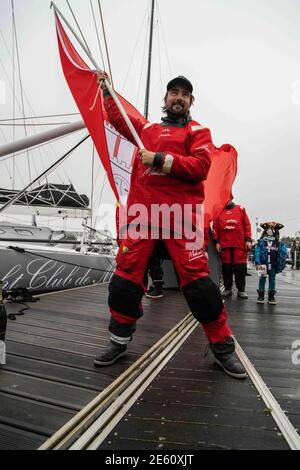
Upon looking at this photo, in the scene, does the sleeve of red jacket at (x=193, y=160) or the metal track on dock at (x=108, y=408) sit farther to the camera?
the sleeve of red jacket at (x=193, y=160)

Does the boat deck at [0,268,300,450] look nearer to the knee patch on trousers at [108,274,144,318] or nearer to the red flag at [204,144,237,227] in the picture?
the knee patch on trousers at [108,274,144,318]

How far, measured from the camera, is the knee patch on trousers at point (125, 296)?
88.1 inches

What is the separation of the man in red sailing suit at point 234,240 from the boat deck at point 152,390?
9.48 ft

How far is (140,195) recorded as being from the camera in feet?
7.66

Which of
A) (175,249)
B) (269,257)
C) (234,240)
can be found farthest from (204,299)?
(234,240)

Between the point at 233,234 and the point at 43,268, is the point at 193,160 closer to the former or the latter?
the point at 233,234

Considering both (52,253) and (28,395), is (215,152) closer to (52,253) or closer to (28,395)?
(28,395)

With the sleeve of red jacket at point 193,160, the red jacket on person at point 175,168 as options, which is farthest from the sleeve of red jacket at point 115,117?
the sleeve of red jacket at point 193,160

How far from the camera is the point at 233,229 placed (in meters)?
6.41

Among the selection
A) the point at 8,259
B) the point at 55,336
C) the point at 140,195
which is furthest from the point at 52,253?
the point at 140,195

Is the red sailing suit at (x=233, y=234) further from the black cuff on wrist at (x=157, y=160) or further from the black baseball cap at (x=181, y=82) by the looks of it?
the black cuff on wrist at (x=157, y=160)

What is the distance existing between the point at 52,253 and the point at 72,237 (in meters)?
4.54

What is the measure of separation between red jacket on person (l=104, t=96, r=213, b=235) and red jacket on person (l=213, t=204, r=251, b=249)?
419 centimetres

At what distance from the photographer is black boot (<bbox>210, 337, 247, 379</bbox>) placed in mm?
2143
